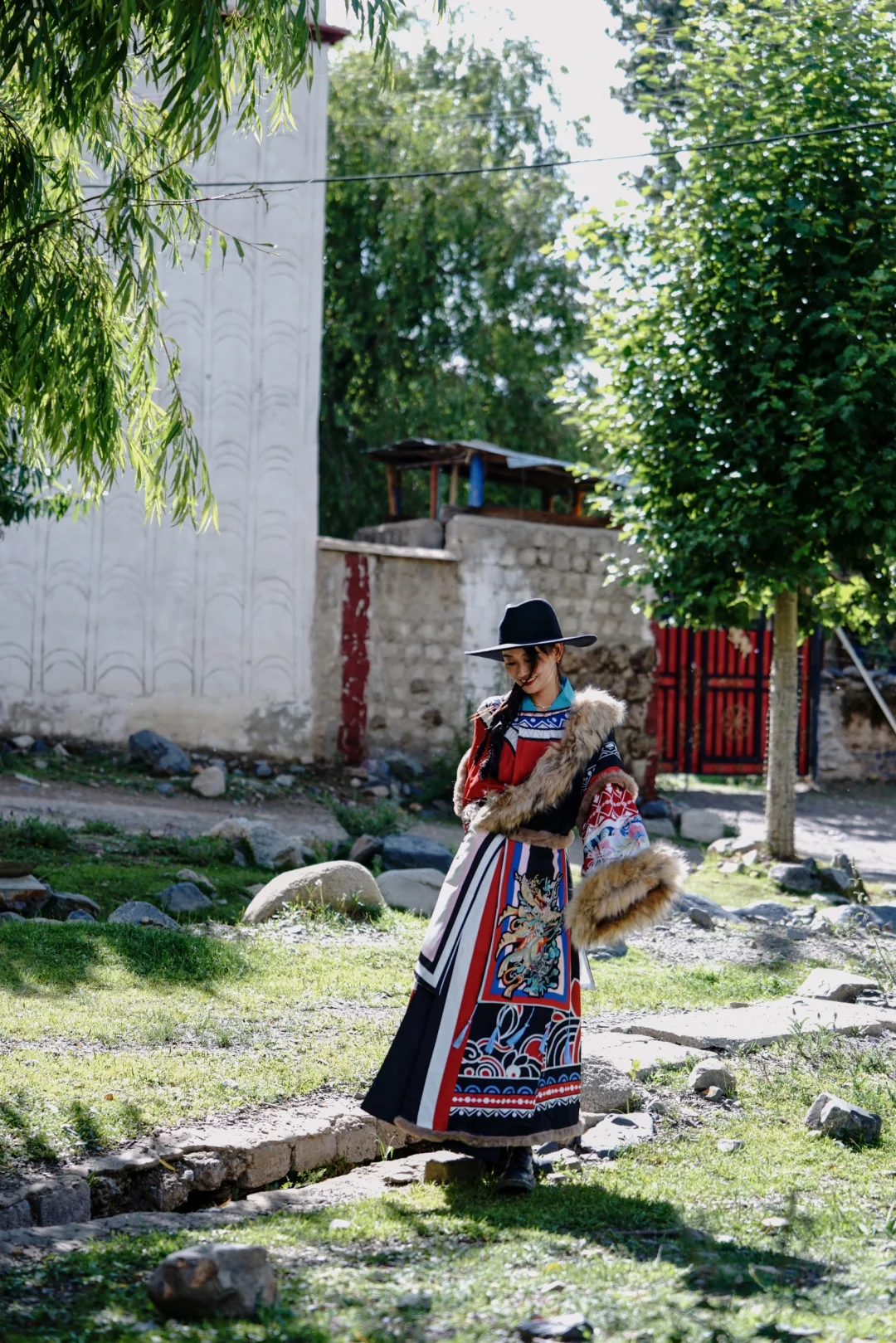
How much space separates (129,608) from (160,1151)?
999 cm

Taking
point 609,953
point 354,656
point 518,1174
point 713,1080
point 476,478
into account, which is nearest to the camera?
point 518,1174

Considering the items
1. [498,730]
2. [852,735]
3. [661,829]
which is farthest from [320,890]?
[852,735]

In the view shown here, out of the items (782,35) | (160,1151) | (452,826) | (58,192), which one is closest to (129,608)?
(452,826)

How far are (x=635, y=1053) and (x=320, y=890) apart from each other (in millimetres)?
2976

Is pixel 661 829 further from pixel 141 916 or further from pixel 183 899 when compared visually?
pixel 141 916

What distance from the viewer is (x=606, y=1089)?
17.3 feet

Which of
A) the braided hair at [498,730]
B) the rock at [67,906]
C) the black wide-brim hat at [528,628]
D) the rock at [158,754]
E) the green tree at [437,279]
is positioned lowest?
the rock at [67,906]

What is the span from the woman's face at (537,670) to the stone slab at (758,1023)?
2.27 meters

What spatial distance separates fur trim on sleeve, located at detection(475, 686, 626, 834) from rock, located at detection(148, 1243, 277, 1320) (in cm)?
171

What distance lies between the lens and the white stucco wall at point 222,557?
1356cm

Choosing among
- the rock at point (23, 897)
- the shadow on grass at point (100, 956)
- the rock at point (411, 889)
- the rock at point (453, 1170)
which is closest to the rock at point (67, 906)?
the rock at point (23, 897)

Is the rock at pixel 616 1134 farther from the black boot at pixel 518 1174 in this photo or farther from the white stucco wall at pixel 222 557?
the white stucco wall at pixel 222 557

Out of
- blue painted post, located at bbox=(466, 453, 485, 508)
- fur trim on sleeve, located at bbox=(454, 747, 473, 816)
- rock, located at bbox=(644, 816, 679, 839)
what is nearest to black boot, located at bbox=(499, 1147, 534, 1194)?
fur trim on sleeve, located at bbox=(454, 747, 473, 816)

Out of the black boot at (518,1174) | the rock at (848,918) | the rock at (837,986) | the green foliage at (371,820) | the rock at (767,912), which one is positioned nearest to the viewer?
the black boot at (518,1174)
